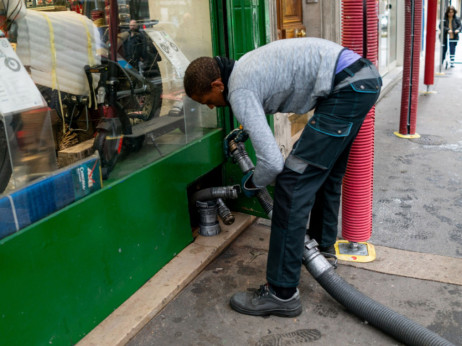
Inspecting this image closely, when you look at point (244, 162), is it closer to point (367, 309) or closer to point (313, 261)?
point (313, 261)

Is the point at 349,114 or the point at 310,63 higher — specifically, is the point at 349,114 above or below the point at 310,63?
below

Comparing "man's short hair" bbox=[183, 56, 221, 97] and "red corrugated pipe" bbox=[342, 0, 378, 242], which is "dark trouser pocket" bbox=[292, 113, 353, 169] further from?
"red corrugated pipe" bbox=[342, 0, 378, 242]

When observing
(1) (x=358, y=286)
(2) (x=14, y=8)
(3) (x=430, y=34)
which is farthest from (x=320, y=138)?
(3) (x=430, y=34)

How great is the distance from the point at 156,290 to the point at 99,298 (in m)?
0.43

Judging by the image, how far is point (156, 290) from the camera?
320 centimetres

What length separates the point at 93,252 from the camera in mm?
2799

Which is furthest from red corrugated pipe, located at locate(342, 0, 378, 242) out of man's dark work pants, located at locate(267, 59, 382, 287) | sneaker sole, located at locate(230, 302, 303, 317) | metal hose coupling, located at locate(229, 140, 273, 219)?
sneaker sole, located at locate(230, 302, 303, 317)

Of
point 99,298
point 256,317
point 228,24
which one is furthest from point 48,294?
point 228,24

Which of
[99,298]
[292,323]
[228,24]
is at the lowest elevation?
[292,323]

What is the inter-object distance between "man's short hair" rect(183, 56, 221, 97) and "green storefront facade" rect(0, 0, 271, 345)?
732 millimetres

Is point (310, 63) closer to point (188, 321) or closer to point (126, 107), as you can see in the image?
point (126, 107)

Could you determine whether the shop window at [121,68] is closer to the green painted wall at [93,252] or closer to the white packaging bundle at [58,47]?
the white packaging bundle at [58,47]

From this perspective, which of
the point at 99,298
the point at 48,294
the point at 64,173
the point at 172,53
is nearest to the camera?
the point at 48,294

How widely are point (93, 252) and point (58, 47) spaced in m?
1.17
